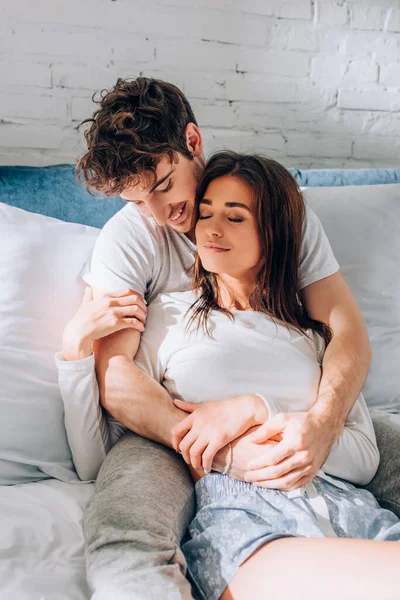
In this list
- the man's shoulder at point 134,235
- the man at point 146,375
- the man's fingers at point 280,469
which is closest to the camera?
the man at point 146,375

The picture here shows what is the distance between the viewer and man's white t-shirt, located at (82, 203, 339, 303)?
147 centimetres

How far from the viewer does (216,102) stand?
213 cm

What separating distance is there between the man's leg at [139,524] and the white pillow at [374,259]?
610mm

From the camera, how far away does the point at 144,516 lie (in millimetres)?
1059

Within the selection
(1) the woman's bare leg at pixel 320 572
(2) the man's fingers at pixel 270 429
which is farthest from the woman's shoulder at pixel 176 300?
(1) the woman's bare leg at pixel 320 572

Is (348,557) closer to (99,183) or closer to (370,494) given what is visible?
(370,494)

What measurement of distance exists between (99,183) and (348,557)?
0.85 m

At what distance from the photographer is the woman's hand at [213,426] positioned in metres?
1.20

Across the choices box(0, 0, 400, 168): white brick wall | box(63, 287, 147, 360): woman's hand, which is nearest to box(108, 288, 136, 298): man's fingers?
box(63, 287, 147, 360): woman's hand

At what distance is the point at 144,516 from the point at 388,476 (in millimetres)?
522

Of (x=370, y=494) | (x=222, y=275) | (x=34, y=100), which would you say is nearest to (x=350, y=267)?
(x=222, y=275)

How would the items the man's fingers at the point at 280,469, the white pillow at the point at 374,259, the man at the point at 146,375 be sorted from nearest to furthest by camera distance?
the man at the point at 146,375 → the man's fingers at the point at 280,469 → the white pillow at the point at 374,259

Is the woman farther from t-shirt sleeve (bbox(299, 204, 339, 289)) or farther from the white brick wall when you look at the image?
the white brick wall

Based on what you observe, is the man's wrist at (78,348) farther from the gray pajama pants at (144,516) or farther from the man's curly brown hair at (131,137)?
the man's curly brown hair at (131,137)
